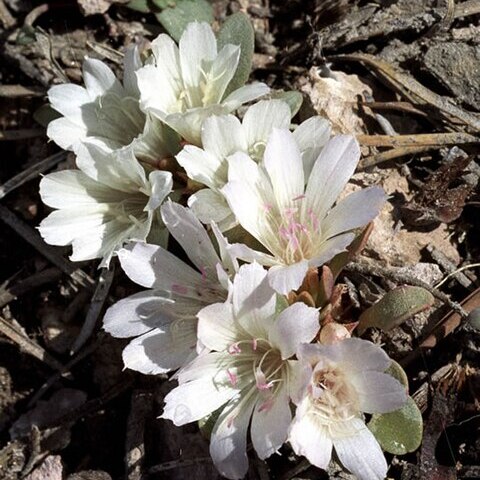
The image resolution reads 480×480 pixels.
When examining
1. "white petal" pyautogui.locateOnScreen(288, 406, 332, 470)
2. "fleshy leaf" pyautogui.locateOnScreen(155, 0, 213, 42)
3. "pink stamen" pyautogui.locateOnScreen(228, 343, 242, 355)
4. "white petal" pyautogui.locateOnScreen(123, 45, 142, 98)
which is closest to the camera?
"white petal" pyautogui.locateOnScreen(288, 406, 332, 470)

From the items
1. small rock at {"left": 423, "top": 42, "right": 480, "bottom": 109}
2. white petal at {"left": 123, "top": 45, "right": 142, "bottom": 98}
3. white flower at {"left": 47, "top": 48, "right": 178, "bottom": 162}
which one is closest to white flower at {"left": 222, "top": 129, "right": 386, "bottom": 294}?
white flower at {"left": 47, "top": 48, "right": 178, "bottom": 162}

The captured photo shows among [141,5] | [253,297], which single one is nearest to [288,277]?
[253,297]

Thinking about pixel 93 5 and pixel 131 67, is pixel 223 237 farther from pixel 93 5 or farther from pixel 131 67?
pixel 93 5

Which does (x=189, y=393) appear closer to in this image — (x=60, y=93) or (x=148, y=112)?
(x=148, y=112)

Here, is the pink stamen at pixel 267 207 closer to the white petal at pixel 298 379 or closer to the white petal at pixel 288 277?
the white petal at pixel 288 277

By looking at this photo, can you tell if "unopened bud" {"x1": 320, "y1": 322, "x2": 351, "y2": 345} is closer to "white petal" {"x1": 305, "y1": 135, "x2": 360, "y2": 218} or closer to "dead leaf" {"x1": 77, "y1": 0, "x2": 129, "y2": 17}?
"white petal" {"x1": 305, "y1": 135, "x2": 360, "y2": 218}

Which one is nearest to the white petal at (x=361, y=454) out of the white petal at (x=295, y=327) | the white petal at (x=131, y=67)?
the white petal at (x=295, y=327)
